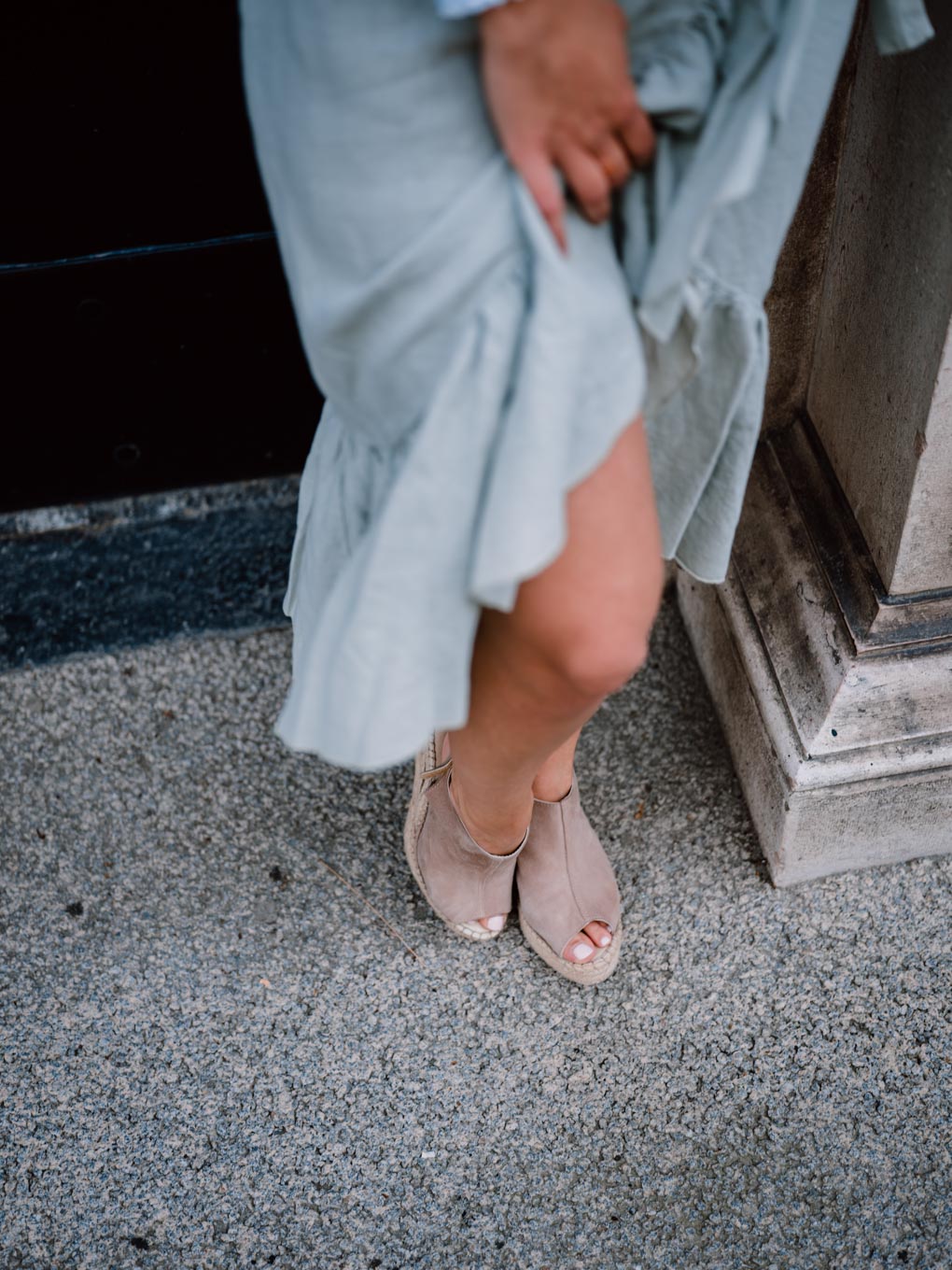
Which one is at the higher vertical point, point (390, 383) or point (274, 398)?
point (390, 383)

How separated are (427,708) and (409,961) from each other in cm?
77

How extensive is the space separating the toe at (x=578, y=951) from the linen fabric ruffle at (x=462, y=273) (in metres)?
0.68

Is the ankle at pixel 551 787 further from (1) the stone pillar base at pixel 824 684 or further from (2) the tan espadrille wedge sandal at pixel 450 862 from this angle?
(1) the stone pillar base at pixel 824 684

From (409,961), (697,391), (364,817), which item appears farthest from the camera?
(364,817)

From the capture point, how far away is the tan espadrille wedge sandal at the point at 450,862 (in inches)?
63.9

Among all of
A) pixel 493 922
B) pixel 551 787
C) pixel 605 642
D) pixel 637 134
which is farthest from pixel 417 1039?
pixel 637 134

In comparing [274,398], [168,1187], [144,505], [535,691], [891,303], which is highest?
[891,303]

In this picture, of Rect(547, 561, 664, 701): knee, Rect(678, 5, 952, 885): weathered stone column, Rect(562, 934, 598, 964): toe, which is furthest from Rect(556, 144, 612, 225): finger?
Rect(562, 934, 598, 964): toe

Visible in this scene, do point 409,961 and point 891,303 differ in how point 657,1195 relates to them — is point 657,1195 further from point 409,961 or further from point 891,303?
point 891,303

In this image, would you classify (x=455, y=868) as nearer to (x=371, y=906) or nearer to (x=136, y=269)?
(x=371, y=906)

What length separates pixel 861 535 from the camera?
63.5 inches

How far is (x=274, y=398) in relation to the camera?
205 cm

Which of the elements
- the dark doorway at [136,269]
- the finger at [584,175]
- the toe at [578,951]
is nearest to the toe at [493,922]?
the toe at [578,951]

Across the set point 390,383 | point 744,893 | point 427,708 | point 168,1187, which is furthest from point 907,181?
point 168,1187
